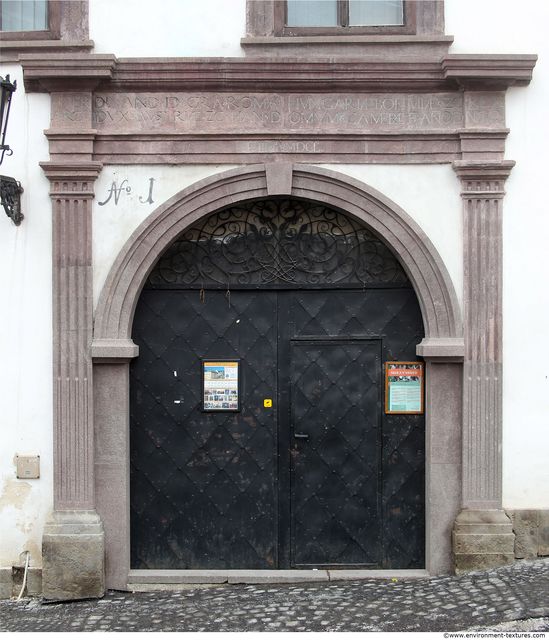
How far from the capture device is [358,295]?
7.25m

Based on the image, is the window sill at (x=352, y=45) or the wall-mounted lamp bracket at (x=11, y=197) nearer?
the wall-mounted lamp bracket at (x=11, y=197)

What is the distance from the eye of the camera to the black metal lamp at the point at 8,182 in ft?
20.7

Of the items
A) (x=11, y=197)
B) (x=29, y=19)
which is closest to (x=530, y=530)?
(x=11, y=197)

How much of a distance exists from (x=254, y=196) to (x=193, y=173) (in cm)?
53

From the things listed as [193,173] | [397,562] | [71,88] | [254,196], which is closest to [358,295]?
[254,196]

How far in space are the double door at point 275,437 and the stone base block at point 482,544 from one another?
17.5 inches

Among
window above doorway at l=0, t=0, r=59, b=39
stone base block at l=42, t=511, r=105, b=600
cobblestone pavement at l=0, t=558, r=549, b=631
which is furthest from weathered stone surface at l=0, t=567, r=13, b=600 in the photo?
window above doorway at l=0, t=0, r=59, b=39

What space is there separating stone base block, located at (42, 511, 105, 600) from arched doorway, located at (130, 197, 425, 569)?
1.61 ft

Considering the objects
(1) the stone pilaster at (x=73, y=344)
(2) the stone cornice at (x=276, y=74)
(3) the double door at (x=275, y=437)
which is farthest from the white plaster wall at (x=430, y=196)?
(1) the stone pilaster at (x=73, y=344)

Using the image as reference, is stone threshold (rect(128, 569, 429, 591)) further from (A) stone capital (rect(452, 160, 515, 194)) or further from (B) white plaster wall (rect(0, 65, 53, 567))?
(A) stone capital (rect(452, 160, 515, 194))

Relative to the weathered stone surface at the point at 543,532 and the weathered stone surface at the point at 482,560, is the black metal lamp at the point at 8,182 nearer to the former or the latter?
the weathered stone surface at the point at 482,560

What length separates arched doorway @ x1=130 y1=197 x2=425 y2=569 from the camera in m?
7.23

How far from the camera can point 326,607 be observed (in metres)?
6.40

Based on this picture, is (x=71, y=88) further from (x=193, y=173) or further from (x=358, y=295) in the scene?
(x=358, y=295)
